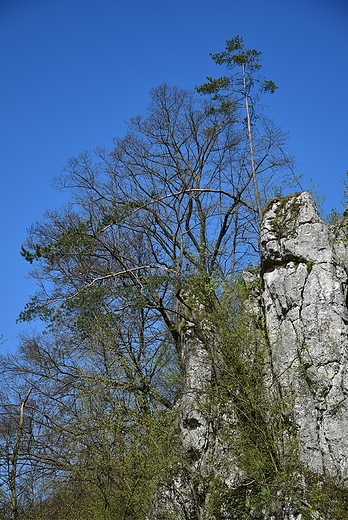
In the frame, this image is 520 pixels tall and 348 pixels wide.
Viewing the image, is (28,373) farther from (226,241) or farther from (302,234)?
(302,234)

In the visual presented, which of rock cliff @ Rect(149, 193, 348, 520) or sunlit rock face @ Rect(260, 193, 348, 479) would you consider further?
sunlit rock face @ Rect(260, 193, 348, 479)

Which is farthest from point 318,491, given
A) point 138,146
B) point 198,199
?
point 138,146

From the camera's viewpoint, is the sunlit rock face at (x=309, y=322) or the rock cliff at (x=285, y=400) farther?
the sunlit rock face at (x=309, y=322)

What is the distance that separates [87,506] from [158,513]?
1352mm

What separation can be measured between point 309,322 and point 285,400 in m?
1.39

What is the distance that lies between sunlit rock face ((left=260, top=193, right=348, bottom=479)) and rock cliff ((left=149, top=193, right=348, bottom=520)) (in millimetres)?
17

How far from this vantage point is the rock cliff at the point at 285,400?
9.86 metres

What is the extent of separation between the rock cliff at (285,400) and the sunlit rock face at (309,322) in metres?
0.02

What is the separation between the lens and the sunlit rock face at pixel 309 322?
398 inches

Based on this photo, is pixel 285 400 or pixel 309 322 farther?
pixel 309 322

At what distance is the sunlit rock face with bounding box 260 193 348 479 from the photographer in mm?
10102

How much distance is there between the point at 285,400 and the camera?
34.9 feet

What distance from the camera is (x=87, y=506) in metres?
11.4

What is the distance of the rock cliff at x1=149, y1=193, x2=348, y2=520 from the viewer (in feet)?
32.3
